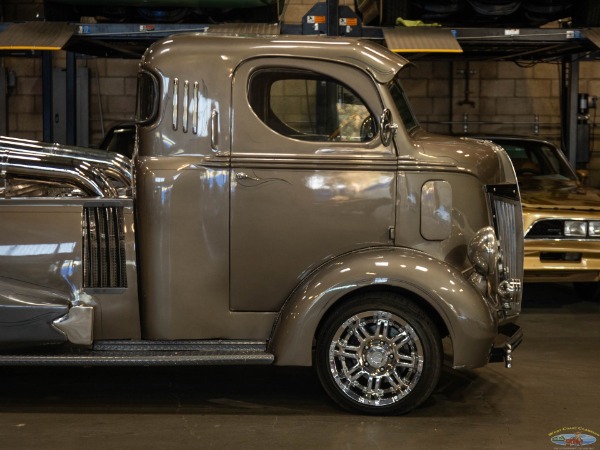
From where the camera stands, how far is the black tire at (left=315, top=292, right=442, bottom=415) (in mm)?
5688

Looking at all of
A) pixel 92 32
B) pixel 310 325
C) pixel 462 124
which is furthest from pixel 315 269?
pixel 462 124

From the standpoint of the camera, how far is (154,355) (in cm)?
568

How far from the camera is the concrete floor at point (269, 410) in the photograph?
5.34 meters

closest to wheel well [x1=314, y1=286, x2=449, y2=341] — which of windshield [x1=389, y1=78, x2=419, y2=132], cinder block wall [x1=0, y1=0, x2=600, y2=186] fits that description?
windshield [x1=389, y1=78, x2=419, y2=132]

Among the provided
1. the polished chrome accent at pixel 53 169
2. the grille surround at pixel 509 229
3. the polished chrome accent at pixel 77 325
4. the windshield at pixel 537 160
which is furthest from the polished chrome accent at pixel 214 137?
the windshield at pixel 537 160

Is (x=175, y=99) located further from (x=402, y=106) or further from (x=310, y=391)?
(x=310, y=391)

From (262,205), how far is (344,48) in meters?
1.05

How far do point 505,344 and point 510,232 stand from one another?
769 millimetres

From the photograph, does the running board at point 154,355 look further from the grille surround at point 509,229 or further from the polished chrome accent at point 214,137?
the grille surround at point 509,229

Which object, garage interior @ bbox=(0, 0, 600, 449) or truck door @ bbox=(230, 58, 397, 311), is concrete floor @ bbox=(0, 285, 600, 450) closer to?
garage interior @ bbox=(0, 0, 600, 449)

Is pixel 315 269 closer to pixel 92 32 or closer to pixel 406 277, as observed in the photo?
pixel 406 277

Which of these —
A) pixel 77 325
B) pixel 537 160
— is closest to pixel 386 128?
pixel 77 325

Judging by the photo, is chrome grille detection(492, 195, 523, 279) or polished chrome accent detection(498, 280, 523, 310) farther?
chrome grille detection(492, 195, 523, 279)

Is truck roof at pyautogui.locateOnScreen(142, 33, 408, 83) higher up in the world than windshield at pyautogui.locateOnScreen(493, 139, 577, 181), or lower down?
higher up
